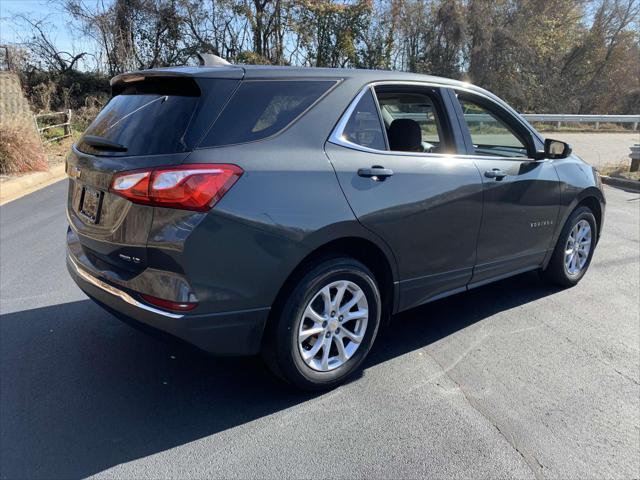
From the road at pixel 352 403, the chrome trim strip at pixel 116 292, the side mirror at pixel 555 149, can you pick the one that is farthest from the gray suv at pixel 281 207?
the side mirror at pixel 555 149

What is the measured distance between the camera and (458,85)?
12.7 ft

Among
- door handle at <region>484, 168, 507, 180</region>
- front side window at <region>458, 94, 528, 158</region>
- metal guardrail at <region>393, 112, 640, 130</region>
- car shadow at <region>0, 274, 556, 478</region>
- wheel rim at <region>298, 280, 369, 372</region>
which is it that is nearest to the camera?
car shadow at <region>0, 274, 556, 478</region>

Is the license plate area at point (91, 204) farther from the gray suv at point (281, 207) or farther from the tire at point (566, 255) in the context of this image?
the tire at point (566, 255)

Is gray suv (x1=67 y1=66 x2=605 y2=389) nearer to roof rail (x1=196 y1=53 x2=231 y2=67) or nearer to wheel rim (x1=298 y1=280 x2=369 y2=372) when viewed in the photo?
wheel rim (x1=298 y1=280 x2=369 y2=372)

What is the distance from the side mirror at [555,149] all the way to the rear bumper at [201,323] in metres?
2.94

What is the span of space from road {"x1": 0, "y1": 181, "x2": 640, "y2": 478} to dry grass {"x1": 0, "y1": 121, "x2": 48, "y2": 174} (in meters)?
7.40

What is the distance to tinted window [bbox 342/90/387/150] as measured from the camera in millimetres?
3119

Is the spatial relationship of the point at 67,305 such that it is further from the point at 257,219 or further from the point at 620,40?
the point at 620,40

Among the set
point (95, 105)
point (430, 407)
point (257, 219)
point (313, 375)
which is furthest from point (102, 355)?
point (95, 105)

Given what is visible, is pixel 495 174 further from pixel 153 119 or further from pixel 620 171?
pixel 620 171

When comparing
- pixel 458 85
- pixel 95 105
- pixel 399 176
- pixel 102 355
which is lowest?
pixel 95 105

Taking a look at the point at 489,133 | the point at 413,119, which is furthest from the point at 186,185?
the point at 489,133

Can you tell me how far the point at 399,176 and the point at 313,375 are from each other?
1.30m

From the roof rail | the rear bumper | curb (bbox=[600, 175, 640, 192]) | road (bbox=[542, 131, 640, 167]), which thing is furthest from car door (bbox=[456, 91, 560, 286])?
road (bbox=[542, 131, 640, 167])
